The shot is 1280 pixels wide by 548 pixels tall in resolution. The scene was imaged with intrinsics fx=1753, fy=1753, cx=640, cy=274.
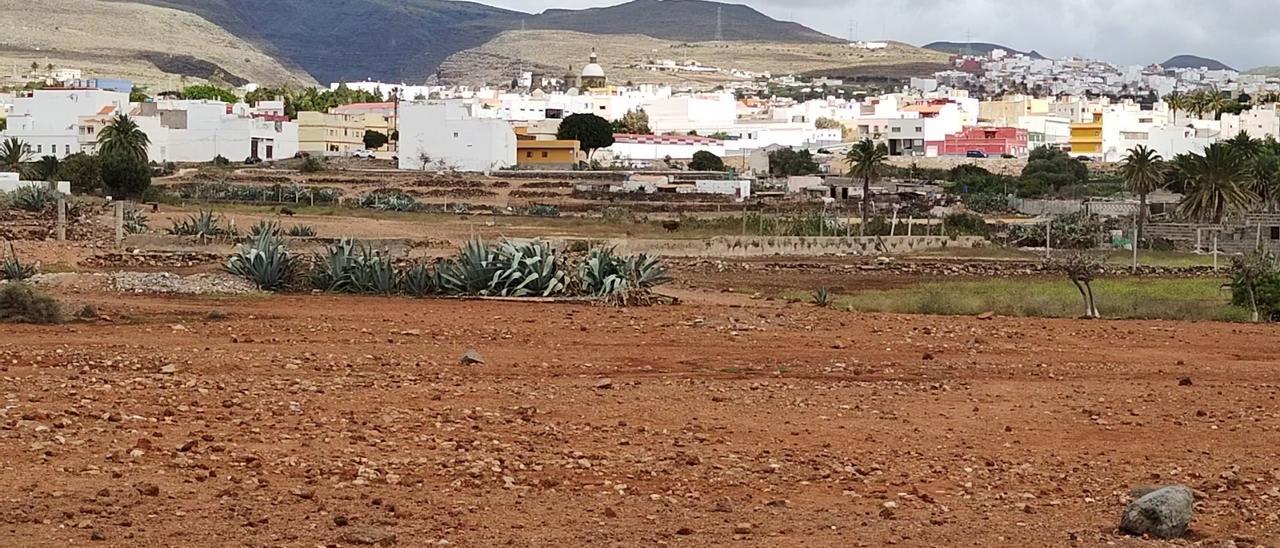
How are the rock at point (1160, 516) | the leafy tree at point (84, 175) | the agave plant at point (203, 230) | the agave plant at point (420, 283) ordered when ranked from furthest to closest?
1. the leafy tree at point (84, 175)
2. the agave plant at point (203, 230)
3. the agave plant at point (420, 283)
4. the rock at point (1160, 516)

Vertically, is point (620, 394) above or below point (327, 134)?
below

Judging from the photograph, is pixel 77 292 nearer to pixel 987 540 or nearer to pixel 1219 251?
pixel 987 540

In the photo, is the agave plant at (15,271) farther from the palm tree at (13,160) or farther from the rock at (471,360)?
the palm tree at (13,160)

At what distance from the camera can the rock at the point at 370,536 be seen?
7707 millimetres

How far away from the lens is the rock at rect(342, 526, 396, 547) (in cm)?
771

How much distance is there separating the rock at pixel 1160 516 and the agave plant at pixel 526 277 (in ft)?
45.7

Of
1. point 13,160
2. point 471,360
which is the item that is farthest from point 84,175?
point 471,360

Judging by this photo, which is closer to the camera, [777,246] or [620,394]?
[620,394]

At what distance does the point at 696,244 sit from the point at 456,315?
20.4 meters

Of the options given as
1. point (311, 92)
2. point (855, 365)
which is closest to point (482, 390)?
point (855, 365)

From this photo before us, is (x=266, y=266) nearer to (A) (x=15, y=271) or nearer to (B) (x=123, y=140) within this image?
(A) (x=15, y=271)

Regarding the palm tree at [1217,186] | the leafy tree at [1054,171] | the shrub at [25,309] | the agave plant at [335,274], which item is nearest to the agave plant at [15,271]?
the agave plant at [335,274]

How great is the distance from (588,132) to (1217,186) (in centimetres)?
5440

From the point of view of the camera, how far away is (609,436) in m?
10.7
